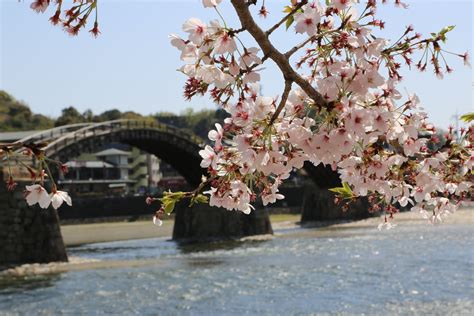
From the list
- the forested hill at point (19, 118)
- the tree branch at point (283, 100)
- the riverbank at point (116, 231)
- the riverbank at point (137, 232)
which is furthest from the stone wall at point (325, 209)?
the tree branch at point (283, 100)

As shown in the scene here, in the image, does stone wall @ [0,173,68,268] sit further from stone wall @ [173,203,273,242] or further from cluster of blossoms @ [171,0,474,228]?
cluster of blossoms @ [171,0,474,228]

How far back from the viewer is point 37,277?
29797 millimetres

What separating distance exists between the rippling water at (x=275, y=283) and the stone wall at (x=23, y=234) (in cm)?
394

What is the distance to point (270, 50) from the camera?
3369 millimetres

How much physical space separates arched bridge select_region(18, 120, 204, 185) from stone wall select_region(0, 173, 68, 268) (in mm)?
5839

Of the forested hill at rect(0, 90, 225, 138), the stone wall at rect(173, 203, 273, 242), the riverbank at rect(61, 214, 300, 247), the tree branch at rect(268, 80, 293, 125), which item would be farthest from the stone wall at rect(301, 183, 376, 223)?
the tree branch at rect(268, 80, 293, 125)

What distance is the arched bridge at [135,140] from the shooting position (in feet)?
140

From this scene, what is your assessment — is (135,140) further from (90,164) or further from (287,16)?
(90,164)

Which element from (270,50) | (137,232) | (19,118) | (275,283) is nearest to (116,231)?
(137,232)

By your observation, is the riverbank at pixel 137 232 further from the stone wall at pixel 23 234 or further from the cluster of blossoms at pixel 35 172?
the cluster of blossoms at pixel 35 172

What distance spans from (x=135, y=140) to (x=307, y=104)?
45879mm

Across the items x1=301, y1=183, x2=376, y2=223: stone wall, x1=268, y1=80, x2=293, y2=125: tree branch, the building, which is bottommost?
x1=268, y1=80, x2=293, y2=125: tree branch

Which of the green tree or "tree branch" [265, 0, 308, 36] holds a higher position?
the green tree

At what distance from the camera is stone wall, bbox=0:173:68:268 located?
3341 cm
